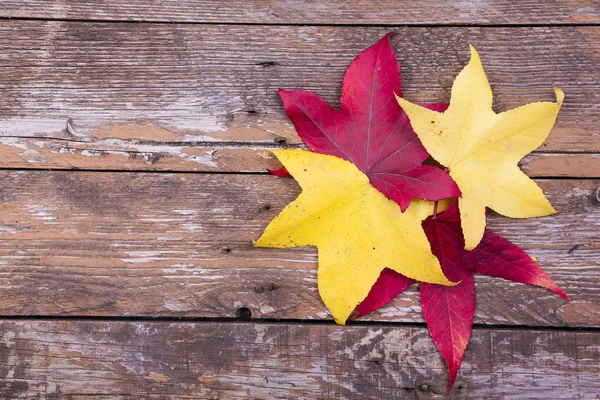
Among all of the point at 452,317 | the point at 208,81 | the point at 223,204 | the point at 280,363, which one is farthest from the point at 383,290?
the point at 208,81

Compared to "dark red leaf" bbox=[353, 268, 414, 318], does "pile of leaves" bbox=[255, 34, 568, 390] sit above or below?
above

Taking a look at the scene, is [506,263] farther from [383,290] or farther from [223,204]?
→ [223,204]

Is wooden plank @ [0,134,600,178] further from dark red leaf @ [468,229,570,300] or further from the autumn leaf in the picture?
dark red leaf @ [468,229,570,300]

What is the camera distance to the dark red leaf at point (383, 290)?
88cm

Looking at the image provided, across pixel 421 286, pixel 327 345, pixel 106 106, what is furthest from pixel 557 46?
pixel 106 106

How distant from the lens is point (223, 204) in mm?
931

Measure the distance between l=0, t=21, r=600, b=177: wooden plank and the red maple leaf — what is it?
0.19m

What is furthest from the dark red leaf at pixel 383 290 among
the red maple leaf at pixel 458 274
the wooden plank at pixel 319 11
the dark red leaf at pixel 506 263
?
the wooden plank at pixel 319 11

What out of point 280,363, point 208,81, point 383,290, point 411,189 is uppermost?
point 208,81

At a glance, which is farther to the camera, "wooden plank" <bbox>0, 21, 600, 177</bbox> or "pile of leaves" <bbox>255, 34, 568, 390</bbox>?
"wooden plank" <bbox>0, 21, 600, 177</bbox>

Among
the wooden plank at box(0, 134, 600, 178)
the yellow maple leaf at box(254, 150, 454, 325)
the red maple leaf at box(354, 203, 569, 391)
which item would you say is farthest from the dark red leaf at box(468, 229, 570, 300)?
the wooden plank at box(0, 134, 600, 178)

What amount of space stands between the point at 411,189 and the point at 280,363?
0.41 m

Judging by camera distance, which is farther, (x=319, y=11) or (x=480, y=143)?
(x=319, y=11)

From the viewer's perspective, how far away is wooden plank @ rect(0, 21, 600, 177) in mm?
932
